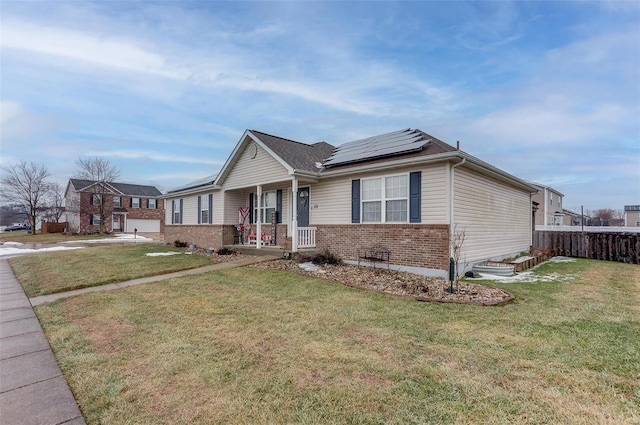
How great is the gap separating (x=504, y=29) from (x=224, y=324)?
1332cm

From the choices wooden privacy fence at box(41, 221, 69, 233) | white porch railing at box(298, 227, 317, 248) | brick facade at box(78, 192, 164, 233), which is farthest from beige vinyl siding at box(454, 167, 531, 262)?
wooden privacy fence at box(41, 221, 69, 233)

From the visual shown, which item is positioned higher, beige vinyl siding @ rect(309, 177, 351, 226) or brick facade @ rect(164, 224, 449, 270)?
beige vinyl siding @ rect(309, 177, 351, 226)

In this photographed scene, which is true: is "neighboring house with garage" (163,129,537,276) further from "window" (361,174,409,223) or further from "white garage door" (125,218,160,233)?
"white garage door" (125,218,160,233)

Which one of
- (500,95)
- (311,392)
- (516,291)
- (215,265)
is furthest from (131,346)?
(500,95)

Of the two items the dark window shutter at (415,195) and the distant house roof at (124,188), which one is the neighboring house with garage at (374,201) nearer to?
the dark window shutter at (415,195)

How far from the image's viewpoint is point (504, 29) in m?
11.3

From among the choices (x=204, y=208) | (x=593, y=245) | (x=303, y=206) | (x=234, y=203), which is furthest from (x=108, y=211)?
(x=593, y=245)

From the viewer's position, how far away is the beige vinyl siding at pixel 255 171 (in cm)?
1345

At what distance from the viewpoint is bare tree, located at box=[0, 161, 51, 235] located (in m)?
41.8

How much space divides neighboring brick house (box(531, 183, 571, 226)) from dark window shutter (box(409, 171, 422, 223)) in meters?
25.3

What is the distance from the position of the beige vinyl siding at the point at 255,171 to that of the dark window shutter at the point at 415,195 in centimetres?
510

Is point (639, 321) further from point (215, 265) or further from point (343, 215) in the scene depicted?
point (215, 265)

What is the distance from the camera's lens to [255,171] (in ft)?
47.9

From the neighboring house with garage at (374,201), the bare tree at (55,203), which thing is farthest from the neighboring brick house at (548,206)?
the bare tree at (55,203)
